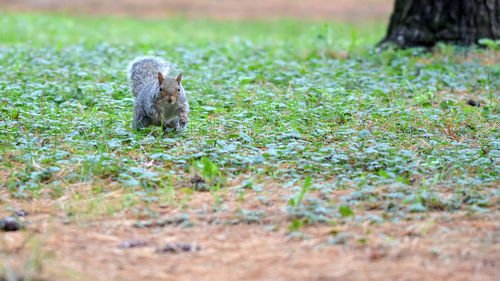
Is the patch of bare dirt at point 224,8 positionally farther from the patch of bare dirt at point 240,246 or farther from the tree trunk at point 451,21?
the patch of bare dirt at point 240,246

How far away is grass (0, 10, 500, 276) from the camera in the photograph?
152 inches

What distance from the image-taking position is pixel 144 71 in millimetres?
6023

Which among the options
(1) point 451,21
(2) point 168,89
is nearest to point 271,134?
(2) point 168,89

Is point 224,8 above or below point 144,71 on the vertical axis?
above

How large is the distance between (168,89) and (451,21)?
503cm

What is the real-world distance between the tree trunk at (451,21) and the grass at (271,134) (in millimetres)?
374

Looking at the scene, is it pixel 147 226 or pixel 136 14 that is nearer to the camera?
pixel 147 226

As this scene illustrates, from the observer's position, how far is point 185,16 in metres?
20.5

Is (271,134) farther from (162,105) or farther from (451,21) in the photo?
(451,21)

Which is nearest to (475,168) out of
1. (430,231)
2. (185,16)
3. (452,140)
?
(452,140)

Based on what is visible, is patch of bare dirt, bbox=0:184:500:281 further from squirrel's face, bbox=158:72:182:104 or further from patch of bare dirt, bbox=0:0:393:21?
patch of bare dirt, bbox=0:0:393:21

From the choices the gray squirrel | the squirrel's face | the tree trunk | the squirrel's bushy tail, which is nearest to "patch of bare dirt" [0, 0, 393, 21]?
the tree trunk

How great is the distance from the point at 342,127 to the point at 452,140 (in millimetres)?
931

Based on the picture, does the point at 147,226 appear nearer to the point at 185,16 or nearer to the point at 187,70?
the point at 187,70
